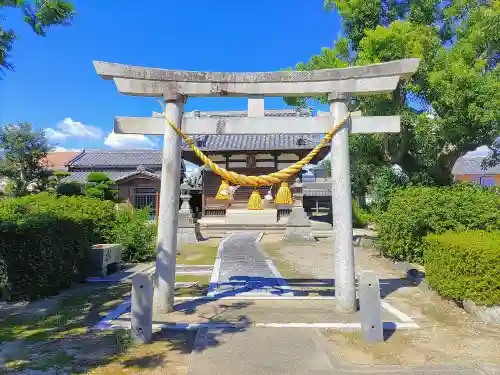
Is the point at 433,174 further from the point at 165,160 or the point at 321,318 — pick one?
the point at 165,160

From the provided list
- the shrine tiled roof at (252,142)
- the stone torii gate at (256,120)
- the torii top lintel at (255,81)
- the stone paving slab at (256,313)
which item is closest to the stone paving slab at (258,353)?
the stone paving slab at (256,313)

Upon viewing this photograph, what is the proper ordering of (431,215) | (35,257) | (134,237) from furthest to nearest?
(134,237) < (431,215) < (35,257)

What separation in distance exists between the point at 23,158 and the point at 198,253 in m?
12.7

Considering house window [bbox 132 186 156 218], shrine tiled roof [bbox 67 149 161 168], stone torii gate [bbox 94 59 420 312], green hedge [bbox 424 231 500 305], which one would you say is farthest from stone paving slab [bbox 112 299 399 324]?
shrine tiled roof [bbox 67 149 161 168]

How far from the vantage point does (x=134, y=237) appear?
10.5 metres

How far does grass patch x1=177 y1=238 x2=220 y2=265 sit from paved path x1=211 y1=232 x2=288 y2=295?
37 centimetres

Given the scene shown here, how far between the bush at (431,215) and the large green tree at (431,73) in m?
1.56

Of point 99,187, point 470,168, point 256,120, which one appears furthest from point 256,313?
point 470,168

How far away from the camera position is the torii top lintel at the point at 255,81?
5469 mm

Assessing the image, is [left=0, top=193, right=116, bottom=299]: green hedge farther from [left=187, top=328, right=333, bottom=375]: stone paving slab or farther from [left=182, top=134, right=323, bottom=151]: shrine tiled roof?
[left=182, top=134, right=323, bottom=151]: shrine tiled roof

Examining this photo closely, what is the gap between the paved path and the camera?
6.98m

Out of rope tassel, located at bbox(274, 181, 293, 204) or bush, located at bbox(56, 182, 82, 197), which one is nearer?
rope tassel, located at bbox(274, 181, 293, 204)

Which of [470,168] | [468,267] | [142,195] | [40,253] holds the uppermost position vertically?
[470,168]

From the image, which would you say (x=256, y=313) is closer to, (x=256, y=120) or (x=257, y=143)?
(x=256, y=120)
